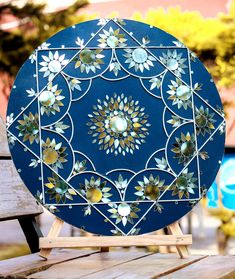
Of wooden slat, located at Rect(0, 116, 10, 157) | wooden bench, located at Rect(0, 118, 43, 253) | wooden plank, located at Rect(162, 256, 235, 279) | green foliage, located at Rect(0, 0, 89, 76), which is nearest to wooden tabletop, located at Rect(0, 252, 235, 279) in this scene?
wooden plank, located at Rect(162, 256, 235, 279)

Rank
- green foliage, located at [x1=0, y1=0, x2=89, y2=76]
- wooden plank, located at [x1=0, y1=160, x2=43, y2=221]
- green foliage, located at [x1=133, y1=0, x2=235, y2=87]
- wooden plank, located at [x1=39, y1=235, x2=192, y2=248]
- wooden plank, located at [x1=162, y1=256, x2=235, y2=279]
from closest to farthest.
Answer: wooden plank, located at [x1=162, y1=256, x2=235, y2=279]
wooden plank, located at [x1=39, y1=235, x2=192, y2=248]
wooden plank, located at [x1=0, y1=160, x2=43, y2=221]
green foliage, located at [x1=133, y1=0, x2=235, y2=87]
green foliage, located at [x1=0, y1=0, x2=89, y2=76]

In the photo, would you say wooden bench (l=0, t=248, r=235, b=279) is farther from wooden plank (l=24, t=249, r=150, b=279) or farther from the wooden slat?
the wooden slat

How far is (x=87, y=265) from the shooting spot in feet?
4.00

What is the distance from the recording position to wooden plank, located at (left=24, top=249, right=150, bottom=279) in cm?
110

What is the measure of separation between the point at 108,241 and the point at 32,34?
3391 mm

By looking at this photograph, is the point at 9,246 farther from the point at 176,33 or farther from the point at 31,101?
the point at 31,101

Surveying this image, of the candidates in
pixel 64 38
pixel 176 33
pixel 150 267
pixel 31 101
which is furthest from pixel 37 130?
pixel 176 33

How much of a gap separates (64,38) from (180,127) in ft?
1.04

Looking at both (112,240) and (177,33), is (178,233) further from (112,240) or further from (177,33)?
(177,33)

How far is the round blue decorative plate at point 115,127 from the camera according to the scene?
126 centimetres

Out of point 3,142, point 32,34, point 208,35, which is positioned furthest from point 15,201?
point 32,34

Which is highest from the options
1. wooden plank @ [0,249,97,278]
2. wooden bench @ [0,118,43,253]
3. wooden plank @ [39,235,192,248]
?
wooden bench @ [0,118,43,253]

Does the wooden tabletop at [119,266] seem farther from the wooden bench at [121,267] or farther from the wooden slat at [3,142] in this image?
the wooden slat at [3,142]

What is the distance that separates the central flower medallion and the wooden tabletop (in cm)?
24
